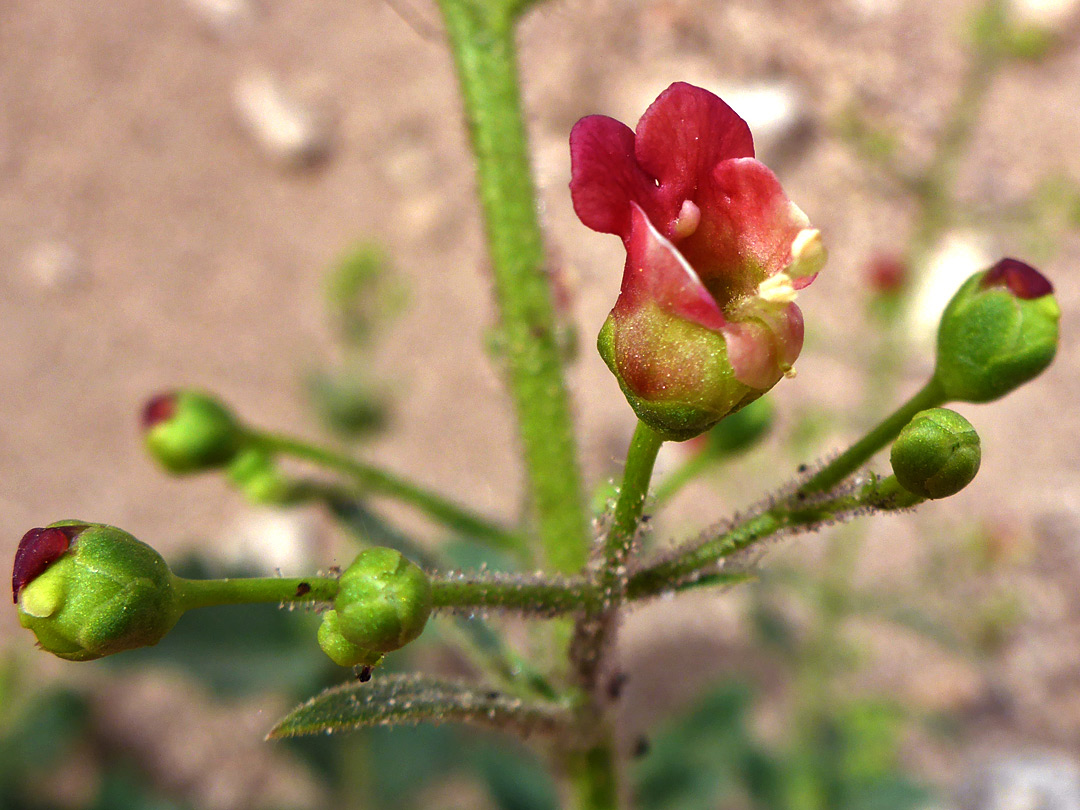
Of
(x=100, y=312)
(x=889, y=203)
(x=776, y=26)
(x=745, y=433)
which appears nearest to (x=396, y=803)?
(x=745, y=433)

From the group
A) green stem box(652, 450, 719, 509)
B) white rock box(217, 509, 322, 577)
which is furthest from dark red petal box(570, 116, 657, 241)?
white rock box(217, 509, 322, 577)

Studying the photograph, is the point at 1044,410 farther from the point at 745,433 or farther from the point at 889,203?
the point at 745,433

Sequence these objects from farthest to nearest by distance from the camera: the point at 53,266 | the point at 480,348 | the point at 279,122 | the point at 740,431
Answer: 1. the point at 279,122
2. the point at 53,266
3. the point at 480,348
4. the point at 740,431

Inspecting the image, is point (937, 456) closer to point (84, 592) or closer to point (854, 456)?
point (854, 456)

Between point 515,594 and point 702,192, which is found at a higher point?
point 702,192

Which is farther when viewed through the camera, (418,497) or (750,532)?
(418,497)

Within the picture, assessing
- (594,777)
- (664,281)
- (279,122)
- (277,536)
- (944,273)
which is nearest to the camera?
(664,281)

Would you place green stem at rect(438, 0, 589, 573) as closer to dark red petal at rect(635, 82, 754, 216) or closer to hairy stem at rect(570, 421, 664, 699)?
hairy stem at rect(570, 421, 664, 699)

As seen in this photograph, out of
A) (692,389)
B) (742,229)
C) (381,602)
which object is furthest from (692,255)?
(381,602)
